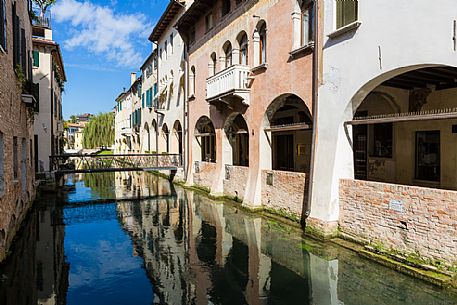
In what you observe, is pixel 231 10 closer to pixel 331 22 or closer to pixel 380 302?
pixel 331 22

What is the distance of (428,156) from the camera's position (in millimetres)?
11398

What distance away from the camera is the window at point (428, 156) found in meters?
11.1

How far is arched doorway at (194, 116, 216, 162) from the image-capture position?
20.2 m

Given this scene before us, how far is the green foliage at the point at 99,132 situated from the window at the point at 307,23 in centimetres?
5322

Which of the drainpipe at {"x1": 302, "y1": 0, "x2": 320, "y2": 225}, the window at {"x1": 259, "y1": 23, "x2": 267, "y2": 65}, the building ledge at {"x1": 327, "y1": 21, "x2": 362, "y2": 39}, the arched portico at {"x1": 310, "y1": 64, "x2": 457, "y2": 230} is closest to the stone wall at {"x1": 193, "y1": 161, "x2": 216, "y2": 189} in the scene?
the window at {"x1": 259, "y1": 23, "x2": 267, "y2": 65}

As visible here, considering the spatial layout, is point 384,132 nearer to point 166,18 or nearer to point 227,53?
point 227,53

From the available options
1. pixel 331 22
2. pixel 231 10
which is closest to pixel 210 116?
pixel 231 10

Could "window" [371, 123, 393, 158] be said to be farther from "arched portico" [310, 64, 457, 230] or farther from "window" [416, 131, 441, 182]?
"window" [416, 131, 441, 182]

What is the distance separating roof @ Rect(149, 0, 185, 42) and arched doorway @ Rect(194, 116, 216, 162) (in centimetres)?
785

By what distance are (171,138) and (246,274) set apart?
1892 centimetres

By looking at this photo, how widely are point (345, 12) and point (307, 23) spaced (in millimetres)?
2034

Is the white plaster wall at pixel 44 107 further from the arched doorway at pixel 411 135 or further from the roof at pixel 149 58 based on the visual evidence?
the arched doorway at pixel 411 135

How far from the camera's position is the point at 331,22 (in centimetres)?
942

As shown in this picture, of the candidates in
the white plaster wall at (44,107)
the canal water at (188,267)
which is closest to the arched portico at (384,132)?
the canal water at (188,267)
